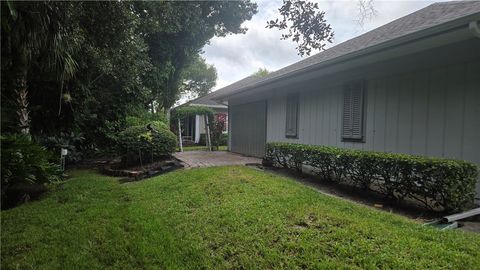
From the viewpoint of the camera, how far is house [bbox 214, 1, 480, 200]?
4609 millimetres

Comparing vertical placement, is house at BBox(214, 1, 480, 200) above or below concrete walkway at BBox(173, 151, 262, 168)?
above

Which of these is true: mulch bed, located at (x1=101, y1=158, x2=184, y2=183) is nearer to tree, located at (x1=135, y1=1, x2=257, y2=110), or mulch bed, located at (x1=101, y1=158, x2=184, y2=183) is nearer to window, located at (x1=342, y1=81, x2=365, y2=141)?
window, located at (x1=342, y1=81, x2=365, y2=141)

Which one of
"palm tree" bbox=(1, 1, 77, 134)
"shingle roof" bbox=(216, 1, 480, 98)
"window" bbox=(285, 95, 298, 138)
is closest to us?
"palm tree" bbox=(1, 1, 77, 134)

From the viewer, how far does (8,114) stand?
6.09 m

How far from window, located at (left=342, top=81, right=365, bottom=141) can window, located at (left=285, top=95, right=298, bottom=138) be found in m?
2.17

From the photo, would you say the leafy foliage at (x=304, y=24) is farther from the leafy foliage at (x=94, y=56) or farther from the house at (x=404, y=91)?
the leafy foliage at (x=94, y=56)

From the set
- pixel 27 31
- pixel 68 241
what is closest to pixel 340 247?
pixel 68 241

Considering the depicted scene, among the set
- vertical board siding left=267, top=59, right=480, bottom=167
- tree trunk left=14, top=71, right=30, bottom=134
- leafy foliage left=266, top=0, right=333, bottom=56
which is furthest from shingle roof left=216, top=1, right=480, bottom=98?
tree trunk left=14, top=71, right=30, bottom=134

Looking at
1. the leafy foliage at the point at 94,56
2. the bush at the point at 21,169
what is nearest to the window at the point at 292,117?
the leafy foliage at the point at 94,56

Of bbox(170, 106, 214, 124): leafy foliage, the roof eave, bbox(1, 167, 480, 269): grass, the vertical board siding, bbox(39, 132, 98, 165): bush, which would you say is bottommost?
bbox(1, 167, 480, 269): grass

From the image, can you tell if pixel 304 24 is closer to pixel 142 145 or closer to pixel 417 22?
pixel 417 22

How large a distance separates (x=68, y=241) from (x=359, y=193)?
4.64 meters

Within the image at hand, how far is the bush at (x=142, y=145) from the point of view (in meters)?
8.69

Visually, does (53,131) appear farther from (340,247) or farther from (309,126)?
(340,247)
